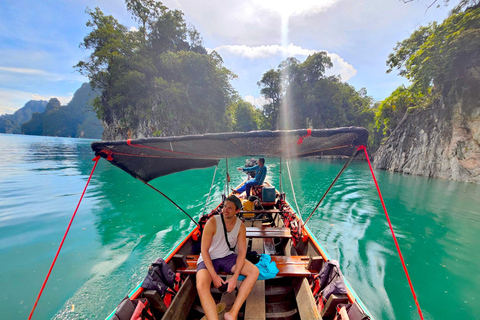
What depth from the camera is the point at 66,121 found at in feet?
394

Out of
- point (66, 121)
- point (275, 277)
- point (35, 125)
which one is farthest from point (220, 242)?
point (35, 125)

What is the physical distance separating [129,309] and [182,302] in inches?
25.2

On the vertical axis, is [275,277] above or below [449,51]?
below

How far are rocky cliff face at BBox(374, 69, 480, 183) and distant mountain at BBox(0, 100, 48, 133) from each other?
233 metres

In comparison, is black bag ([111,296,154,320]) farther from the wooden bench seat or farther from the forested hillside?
the forested hillside

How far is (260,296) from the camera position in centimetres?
249

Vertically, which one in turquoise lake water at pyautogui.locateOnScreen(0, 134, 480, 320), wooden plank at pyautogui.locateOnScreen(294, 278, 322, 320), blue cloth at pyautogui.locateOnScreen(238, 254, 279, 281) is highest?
blue cloth at pyautogui.locateOnScreen(238, 254, 279, 281)

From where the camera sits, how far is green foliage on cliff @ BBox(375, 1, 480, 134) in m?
13.0

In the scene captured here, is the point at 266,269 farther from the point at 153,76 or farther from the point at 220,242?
the point at 153,76

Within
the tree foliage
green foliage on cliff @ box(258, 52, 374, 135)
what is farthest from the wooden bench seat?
green foliage on cliff @ box(258, 52, 374, 135)

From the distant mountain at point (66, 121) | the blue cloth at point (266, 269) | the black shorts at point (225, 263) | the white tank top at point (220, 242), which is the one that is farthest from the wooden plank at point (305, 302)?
the distant mountain at point (66, 121)

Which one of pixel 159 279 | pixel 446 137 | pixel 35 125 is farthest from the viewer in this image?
pixel 35 125

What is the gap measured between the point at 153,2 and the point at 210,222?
45.5m

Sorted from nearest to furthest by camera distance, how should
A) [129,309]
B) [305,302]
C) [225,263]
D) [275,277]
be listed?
1. [129,309]
2. [305,302]
3. [225,263]
4. [275,277]
